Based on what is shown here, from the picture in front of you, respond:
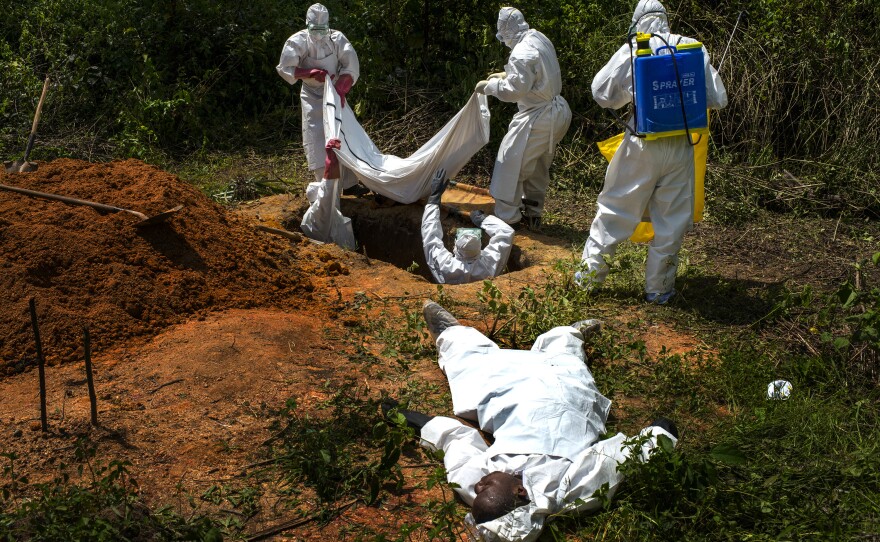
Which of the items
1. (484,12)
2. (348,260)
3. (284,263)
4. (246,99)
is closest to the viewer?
(284,263)

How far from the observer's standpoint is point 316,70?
747 cm

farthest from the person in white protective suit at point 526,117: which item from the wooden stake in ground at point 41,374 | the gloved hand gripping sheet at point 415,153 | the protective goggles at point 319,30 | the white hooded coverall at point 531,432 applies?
the wooden stake in ground at point 41,374

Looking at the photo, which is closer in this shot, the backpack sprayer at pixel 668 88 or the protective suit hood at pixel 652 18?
the backpack sprayer at pixel 668 88

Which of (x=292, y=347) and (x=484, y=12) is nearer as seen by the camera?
(x=292, y=347)

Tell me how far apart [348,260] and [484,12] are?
3.69 metres

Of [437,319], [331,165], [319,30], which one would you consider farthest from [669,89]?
[319,30]

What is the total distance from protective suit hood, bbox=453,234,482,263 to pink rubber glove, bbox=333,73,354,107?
1.82m

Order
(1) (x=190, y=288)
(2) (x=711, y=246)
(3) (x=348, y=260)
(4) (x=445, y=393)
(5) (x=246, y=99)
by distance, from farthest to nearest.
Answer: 1. (5) (x=246, y=99)
2. (2) (x=711, y=246)
3. (3) (x=348, y=260)
4. (1) (x=190, y=288)
5. (4) (x=445, y=393)

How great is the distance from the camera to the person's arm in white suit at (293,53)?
7.41m

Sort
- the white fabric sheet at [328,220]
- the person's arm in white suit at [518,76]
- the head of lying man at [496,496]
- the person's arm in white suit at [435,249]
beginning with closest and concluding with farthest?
the head of lying man at [496,496] → the person's arm in white suit at [435,249] → the person's arm in white suit at [518,76] → the white fabric sheet at [328,220]

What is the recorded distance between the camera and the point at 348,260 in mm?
6633

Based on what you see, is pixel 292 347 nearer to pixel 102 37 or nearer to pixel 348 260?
pixel 348 260

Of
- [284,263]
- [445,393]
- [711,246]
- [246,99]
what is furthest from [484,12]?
[445,393]

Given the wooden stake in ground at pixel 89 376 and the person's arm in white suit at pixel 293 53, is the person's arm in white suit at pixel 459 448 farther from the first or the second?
the person's arm in white suit at pixel 293 53
